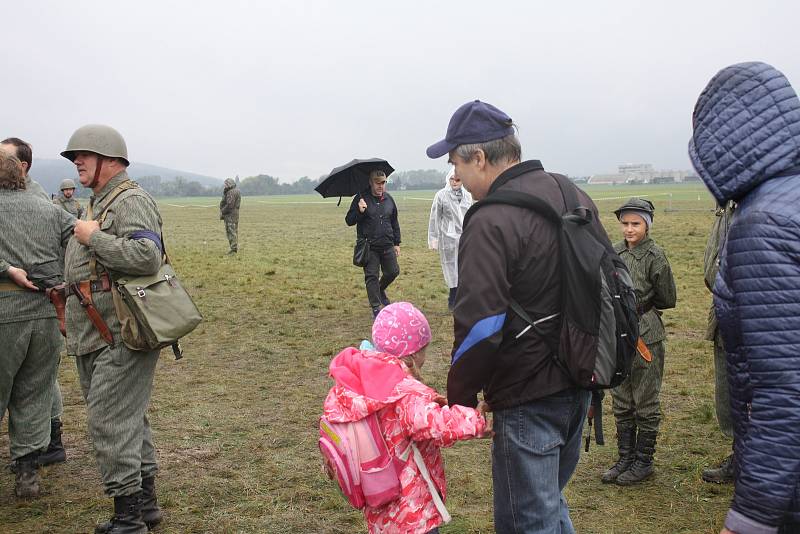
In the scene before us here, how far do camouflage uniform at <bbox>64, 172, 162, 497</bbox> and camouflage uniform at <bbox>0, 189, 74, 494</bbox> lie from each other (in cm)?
76

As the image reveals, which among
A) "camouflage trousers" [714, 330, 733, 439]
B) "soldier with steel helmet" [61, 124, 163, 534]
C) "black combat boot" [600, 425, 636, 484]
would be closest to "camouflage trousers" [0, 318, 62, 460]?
"soldier with steel helmet" [61, 124, 163, 534]

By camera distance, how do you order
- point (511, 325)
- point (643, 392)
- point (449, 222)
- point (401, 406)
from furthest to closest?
point (449, 222) → point (643, 392) → point (401, 406) → point (511, 325)

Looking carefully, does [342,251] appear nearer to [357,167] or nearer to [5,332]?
[357,167]

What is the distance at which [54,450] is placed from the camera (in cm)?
→ 538

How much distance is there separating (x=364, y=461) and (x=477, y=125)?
4.60 ft

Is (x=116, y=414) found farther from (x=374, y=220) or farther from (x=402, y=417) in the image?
(x=374, y=220)

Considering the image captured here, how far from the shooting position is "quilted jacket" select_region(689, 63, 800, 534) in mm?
1863

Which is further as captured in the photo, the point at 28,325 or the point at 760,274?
the point at 28,325

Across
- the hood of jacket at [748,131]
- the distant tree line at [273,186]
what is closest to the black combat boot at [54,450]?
the hood of jacket at [748,131]

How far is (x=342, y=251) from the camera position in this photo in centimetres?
2056

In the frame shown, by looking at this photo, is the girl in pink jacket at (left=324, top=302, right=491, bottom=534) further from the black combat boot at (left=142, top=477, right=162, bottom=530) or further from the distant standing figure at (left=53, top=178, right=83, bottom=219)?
the distant standing figure at (left=53, top=178, right=83, bottom=219)

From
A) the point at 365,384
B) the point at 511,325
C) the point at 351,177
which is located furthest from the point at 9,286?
the point at 351,177

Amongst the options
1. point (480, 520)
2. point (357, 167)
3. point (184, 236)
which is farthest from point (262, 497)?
point (184, 236)

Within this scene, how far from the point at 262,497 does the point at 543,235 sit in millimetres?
2945
